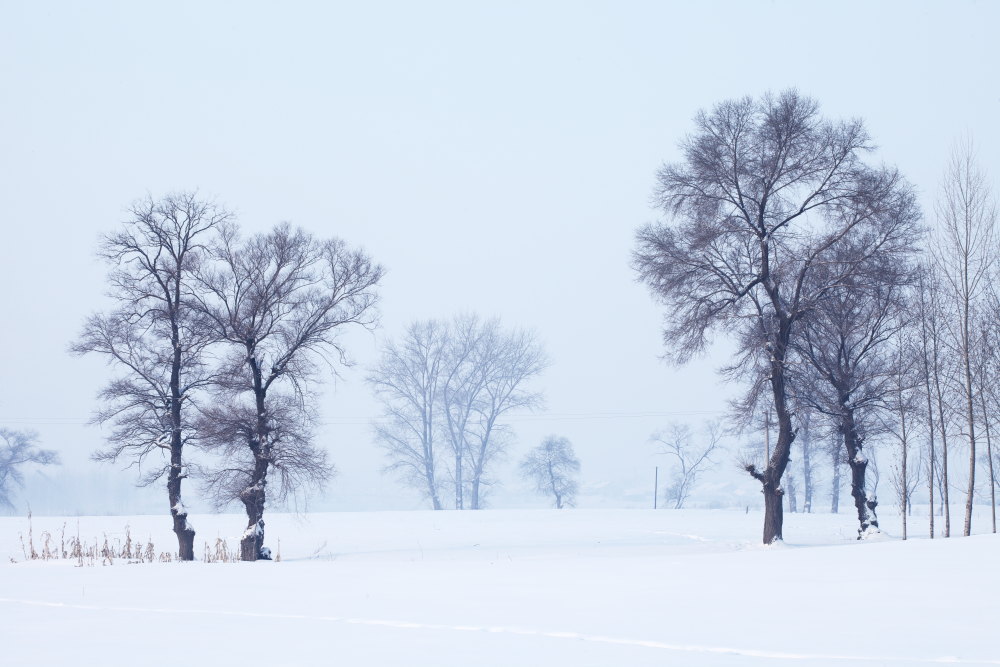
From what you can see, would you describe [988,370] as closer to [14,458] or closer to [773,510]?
[773,510]

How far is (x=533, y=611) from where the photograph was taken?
393 inches

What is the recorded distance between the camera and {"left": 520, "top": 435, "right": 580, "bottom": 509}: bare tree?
6919cm

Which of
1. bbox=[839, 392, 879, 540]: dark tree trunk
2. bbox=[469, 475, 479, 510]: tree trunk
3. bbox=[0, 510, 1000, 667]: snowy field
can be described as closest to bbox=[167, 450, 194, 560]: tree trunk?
bbox=[0, 510, 1000, 667]: snowy field

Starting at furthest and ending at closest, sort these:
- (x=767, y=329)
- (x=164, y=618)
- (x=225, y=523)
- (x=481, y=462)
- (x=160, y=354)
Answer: (x=481, y=462) → (x=225, y=523) → (x=160, y=354) → (x=767, y=329) → (x=164, y=618)

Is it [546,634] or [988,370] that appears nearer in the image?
[546,634]

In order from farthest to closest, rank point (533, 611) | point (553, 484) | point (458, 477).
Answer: point (553, 484) < point (458, 477) < point (533, 611)

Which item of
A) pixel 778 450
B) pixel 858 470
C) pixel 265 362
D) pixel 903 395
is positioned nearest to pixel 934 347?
pixel 903 395

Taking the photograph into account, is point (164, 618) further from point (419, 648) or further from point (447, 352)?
point (447, 352)

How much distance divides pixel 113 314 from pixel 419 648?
20.7m

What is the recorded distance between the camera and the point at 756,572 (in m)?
13.0

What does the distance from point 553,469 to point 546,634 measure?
61.6 metres

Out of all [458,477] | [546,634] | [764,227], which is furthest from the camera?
[458,477]

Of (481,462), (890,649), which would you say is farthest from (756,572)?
(481,462)

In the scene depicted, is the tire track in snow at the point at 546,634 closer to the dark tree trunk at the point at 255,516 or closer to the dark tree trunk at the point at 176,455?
the dark tree trunk at the point at 255,516
